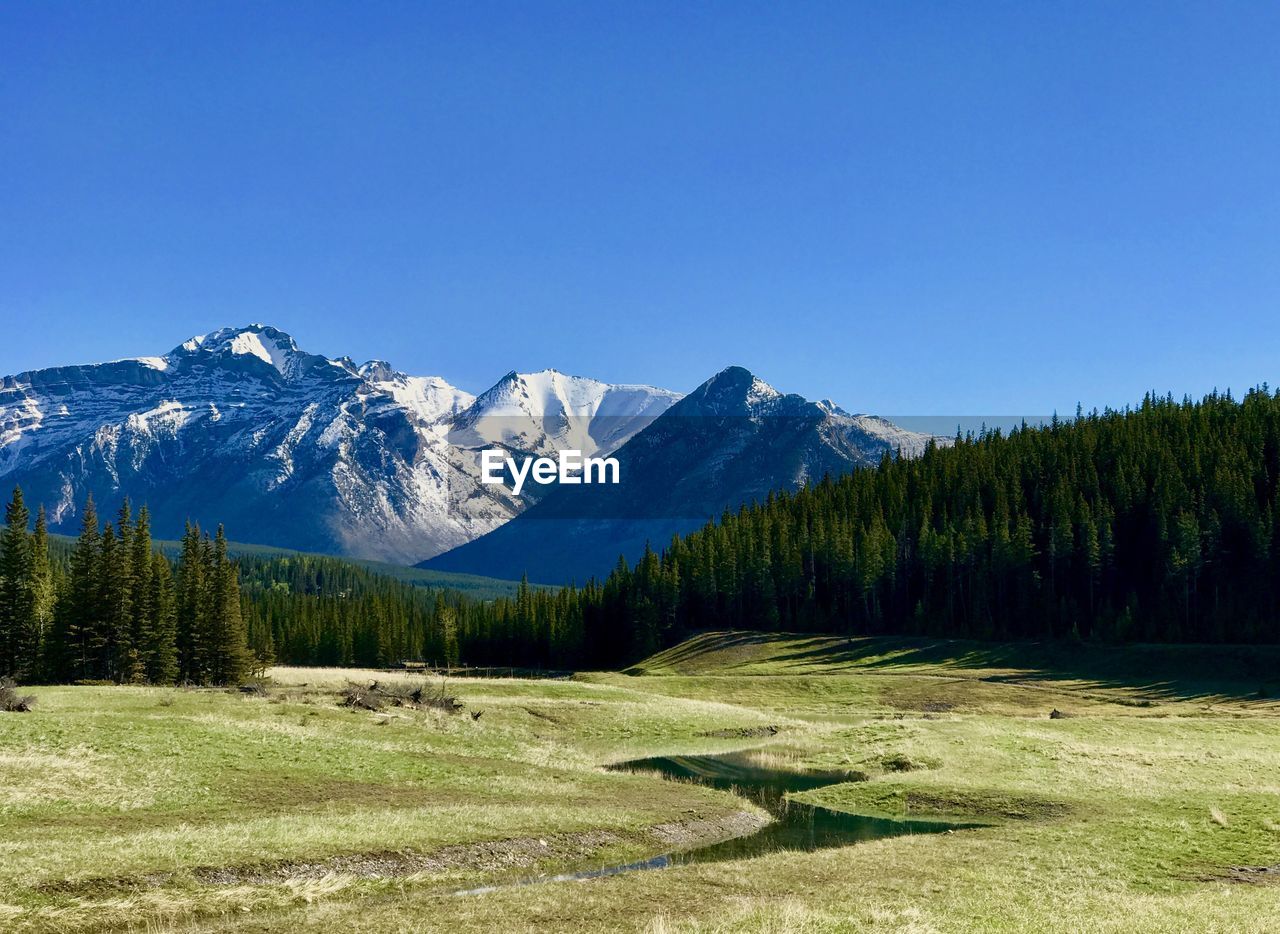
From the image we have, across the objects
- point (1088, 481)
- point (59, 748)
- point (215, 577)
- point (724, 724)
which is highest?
point (1088, 481)

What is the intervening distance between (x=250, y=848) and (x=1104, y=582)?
142 m

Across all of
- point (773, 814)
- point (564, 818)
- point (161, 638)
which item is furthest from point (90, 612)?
point (773, 814)

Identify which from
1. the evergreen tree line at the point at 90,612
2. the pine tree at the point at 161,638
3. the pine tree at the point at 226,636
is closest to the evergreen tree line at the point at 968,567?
the pine tree at the point at 226,636

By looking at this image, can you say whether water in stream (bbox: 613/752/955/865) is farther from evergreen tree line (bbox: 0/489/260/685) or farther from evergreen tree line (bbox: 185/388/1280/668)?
evergreen tree line (bbox: 185/388/1280/668)

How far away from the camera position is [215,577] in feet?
336

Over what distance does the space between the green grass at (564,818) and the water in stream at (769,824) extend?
1.62 m

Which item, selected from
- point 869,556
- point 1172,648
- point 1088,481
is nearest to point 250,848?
point 1172,648

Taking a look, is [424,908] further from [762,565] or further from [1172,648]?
[762,565]

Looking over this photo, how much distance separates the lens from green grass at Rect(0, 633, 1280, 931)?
25828 millimetres

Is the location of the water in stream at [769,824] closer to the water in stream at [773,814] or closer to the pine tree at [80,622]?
the water in stream at [773,814]

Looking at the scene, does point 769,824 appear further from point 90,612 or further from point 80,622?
point 80,622

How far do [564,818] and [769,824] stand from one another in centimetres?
954

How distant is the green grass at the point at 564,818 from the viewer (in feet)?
84.7

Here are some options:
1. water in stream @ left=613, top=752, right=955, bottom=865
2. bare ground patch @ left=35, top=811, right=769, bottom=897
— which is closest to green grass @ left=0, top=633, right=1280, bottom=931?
bare ground patch @ left=35, top=811, right=769, bottom=897
